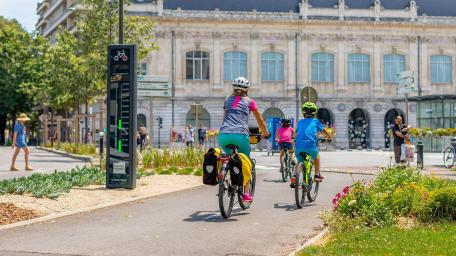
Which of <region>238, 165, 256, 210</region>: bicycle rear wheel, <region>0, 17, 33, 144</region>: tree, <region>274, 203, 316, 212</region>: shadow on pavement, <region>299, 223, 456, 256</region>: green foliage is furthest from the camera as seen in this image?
<region>0, 17, 33, 144</region>: tree

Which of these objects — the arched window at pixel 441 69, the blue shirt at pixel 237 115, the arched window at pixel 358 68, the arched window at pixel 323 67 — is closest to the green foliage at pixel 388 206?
the blue shirt at pixel 237 115

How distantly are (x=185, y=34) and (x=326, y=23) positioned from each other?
1235 cm

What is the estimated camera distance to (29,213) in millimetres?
10281

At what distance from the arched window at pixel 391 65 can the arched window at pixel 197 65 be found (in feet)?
51.7

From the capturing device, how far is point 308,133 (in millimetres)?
12148

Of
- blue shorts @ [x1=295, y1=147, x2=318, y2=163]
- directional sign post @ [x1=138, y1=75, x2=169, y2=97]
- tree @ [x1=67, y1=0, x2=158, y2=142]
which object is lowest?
blue shorts @ [x1=295, y1=147, x2=318, y2=163]

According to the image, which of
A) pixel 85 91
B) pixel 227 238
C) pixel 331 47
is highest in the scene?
pixel 331 47

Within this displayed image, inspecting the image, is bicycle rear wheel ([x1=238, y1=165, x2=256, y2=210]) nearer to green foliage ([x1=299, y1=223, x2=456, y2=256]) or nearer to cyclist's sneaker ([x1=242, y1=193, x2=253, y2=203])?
cyclist's sneaker ([x1=242, y1=193, x2=253, y2=203])

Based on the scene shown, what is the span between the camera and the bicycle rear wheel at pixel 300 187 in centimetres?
1146

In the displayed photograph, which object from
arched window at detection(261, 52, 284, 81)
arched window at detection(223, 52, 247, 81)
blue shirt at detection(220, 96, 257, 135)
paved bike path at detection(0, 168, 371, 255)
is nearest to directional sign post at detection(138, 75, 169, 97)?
paved bike path at detection(0, 168, 371, 255)

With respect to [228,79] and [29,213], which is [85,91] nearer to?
[228,79]

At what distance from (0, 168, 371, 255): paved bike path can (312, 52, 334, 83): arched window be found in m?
51.4

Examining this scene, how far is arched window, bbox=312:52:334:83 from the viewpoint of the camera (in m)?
63.6

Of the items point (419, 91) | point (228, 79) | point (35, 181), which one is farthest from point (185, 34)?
point (35, 181)
